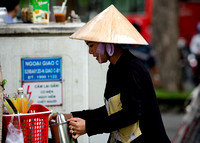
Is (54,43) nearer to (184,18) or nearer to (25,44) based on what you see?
(25,44)

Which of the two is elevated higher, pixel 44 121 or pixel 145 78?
pixel 145 78

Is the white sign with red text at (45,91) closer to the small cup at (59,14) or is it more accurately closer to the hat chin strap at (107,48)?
the small cup at (59,14)

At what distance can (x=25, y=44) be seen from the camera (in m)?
4.06

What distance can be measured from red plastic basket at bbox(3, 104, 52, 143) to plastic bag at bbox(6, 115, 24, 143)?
0.11 ft

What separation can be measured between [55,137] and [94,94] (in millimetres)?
1165

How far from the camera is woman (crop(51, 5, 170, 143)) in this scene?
296 cm

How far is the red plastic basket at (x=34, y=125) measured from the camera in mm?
3037

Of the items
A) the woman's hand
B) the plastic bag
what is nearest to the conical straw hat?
the woman's hand

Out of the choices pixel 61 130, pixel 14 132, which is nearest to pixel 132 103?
pixel 61 130

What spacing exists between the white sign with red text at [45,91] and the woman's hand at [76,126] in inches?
40.7

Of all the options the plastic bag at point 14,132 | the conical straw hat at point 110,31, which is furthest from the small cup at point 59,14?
the plastic bag at point 14,132

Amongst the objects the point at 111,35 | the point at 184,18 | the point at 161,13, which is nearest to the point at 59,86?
the point at 111,35

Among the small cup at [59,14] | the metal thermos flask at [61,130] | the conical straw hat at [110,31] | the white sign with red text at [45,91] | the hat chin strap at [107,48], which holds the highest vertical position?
the small cup at [59,14]

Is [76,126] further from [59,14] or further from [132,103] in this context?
[59,14]
